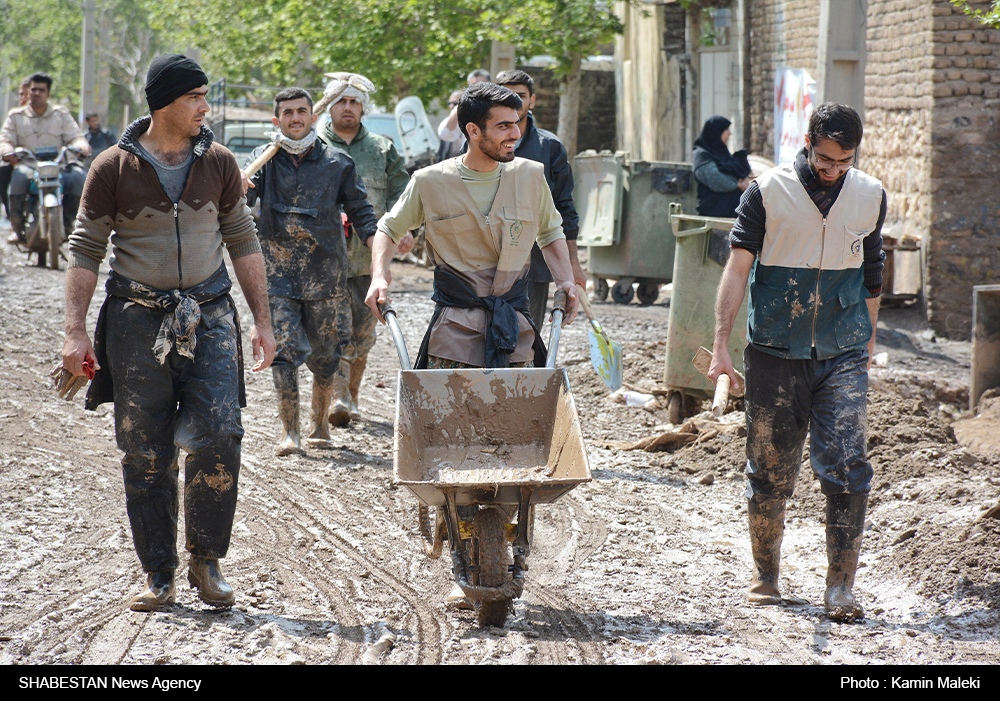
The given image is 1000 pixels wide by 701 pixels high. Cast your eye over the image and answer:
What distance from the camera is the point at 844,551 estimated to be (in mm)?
4375

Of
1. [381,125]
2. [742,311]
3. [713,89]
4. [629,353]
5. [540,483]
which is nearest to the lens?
[540,483]

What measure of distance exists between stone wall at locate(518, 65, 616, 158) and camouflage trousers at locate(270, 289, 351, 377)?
58.3 ft

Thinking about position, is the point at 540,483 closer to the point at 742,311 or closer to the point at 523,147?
the point at 523,147

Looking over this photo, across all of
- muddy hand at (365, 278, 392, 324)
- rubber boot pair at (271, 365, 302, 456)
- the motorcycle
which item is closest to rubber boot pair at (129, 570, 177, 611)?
muddy hand at (365, 278, 392, 324)

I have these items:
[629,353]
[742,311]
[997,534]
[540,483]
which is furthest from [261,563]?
[629,353]

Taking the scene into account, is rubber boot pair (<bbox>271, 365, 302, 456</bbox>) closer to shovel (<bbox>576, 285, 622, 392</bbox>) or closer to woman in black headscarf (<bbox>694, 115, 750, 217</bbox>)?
shovel (<bbox>576, 285, 622, 392</bbox>)

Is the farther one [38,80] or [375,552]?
[38,80]

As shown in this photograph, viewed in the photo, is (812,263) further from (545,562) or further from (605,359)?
(545,562)

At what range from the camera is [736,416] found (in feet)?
24.3

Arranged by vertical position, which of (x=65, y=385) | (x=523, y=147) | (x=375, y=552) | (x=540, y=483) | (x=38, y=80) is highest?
(x=38, y=80)

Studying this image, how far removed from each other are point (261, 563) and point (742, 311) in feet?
12.2

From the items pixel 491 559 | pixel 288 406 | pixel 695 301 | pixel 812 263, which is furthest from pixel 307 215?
pixel 812 263

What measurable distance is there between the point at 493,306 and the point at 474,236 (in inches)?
11.3

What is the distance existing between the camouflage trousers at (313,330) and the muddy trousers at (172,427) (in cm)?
243
